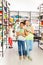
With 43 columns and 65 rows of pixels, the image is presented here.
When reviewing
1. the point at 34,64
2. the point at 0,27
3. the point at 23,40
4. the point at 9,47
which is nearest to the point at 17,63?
the point at 34,64

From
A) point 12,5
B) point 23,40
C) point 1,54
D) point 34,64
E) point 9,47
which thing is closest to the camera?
point 34,64

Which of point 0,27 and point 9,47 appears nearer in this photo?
point 0,27

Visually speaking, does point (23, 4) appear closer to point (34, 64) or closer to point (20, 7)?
point (20, 7)

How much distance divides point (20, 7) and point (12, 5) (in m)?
0.43

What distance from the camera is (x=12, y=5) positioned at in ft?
25.8

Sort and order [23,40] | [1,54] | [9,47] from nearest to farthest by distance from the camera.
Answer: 1. [23,40]
2. [1,54]
3. [9,47]

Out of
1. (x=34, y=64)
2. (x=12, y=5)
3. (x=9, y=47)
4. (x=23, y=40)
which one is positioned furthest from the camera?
(x=12, y=5)

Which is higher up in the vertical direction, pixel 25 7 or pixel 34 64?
pixel 25 7

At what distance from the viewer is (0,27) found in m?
4.89

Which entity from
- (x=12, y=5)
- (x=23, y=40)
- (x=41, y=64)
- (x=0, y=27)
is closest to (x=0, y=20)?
(x=0, y=27)

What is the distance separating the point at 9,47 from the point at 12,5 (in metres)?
2.69

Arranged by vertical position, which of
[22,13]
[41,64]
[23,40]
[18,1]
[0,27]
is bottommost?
[41,64]

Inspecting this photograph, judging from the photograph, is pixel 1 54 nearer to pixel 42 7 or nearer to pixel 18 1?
pixel 42 7

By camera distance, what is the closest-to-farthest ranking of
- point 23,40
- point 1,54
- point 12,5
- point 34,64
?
1. point 34,64
2. point 23,40
3. point 1,54
4. point 12,5
